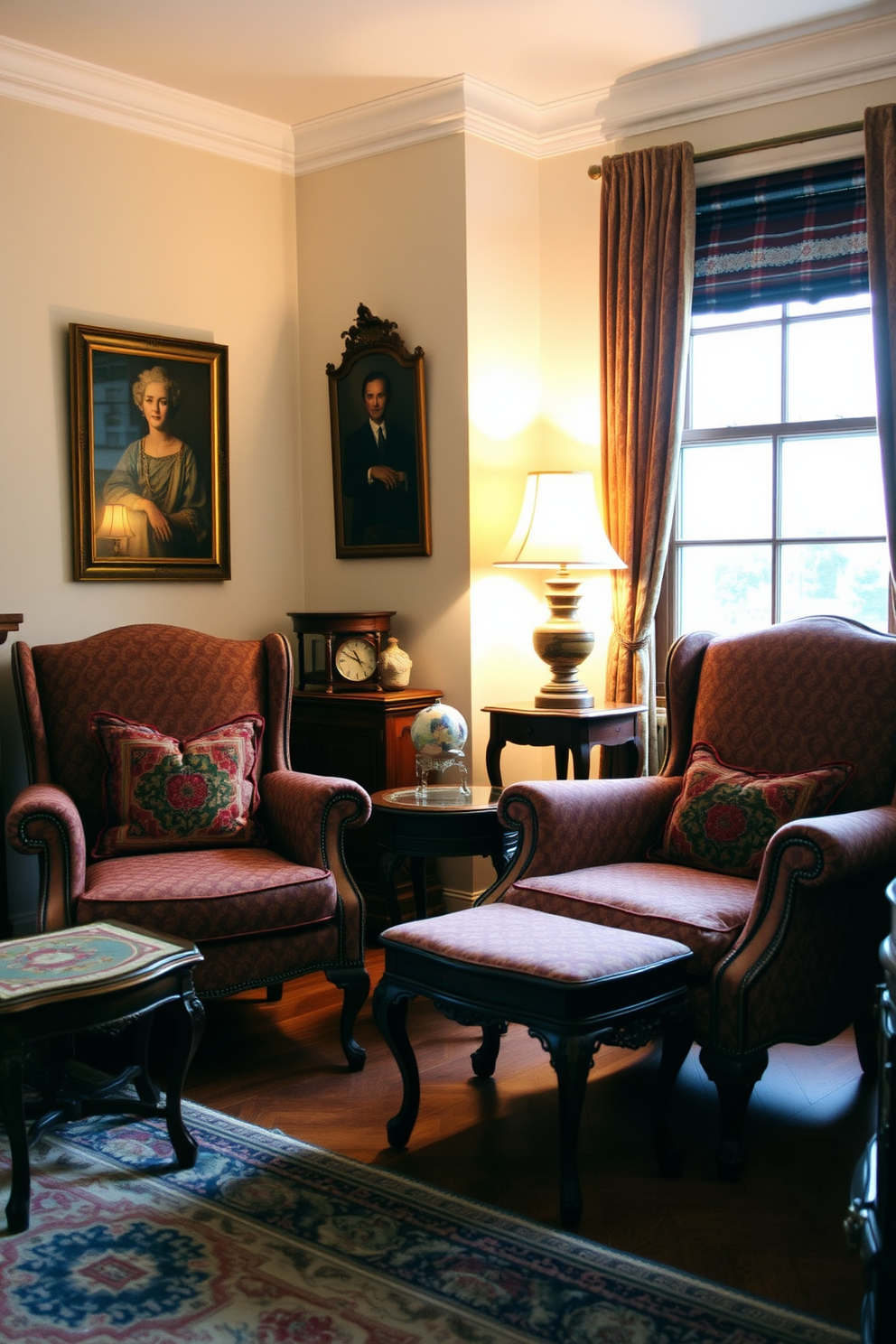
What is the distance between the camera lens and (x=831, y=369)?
4.66m

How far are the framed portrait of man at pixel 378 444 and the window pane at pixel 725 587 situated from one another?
106cm

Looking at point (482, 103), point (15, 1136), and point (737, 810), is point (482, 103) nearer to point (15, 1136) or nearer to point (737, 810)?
point (737, 810)

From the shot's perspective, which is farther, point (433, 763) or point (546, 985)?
point (433, 763)

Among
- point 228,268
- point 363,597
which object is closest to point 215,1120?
point 363,597

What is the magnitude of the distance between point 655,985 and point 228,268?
3.69m

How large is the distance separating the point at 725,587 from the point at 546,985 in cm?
259

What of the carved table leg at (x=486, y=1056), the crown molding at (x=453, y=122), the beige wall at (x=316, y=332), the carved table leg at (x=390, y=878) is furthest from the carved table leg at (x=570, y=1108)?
the crown molding at (x=453, y=122)

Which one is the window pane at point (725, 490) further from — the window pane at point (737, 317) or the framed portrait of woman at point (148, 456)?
the framed portrait of woman at point (148, 456)

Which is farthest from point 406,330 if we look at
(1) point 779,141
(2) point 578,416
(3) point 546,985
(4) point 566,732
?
(3) point 546,985

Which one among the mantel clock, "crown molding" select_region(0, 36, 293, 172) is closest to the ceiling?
"crown molding" select_region(0, 36, 293, 172)

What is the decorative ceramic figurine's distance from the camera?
5082 millimetres

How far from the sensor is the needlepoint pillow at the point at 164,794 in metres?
3.98

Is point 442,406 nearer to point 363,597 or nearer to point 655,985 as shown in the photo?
point 363,597

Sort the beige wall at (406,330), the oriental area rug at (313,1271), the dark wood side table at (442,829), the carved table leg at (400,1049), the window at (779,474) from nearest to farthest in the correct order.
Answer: the oriental area rug at (313,1271)
the carved table leg at (400,1049)
the dark wood side table at (442,829)
the window at (779,474)
the beige wall at (406,330)
